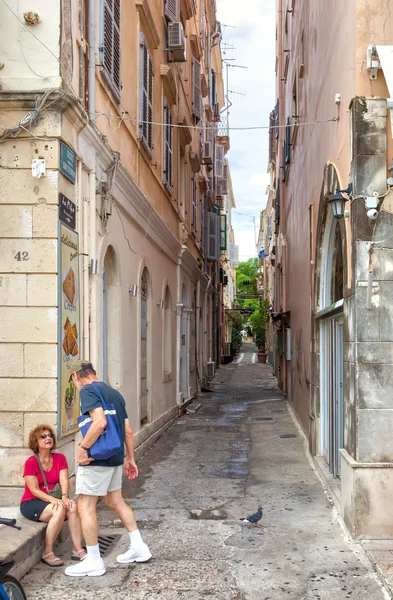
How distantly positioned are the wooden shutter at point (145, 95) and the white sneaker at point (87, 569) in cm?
695

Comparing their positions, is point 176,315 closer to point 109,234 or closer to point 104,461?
point 109,234

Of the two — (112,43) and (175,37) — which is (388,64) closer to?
(112,43)

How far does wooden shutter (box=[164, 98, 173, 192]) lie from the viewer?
13.7 metres

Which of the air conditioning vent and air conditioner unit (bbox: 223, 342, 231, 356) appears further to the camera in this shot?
air conditioner unit (bbox: 223, 342, 231, 356)

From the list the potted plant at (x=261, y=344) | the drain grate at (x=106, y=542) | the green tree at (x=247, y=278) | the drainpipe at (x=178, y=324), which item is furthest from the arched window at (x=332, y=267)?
the green tree at (x=247, y=278)

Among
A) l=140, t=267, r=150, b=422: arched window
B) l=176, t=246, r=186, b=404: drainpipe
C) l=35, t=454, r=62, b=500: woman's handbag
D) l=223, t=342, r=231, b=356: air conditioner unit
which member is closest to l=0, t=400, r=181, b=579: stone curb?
l=35, t=454, r=62, b=500: woman's handbag

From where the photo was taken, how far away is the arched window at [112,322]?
9.12m

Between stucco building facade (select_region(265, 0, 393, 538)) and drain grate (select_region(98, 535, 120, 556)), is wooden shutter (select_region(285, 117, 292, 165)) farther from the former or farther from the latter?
drain grate (select_region(98, 535, 120, 556))

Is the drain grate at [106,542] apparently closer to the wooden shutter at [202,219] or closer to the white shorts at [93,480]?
the white shorts at [93,480]

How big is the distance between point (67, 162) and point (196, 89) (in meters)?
13.8

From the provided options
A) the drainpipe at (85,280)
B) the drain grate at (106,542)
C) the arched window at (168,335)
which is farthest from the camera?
the arched window at (168,335)

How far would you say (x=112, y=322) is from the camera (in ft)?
30.1

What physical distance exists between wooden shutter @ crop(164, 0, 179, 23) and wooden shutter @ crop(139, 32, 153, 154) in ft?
8.99

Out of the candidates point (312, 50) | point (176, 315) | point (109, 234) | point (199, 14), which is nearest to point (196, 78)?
point (199, 14)
